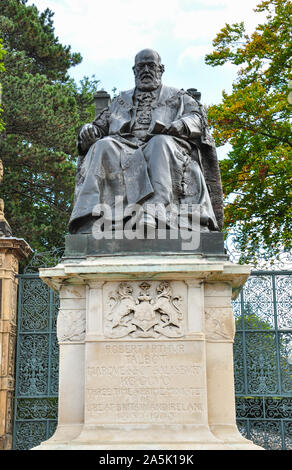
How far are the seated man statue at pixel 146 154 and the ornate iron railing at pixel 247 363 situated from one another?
2.52m

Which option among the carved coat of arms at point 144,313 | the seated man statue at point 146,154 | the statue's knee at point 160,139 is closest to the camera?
the carved coat of arms at point 144,313

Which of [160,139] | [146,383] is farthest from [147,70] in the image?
[146,383]

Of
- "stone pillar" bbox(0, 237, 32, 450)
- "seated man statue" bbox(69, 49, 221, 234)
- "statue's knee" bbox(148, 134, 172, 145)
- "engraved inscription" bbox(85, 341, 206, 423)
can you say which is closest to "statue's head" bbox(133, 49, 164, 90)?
"seated man statue" bbox(69, 49, 221, 234)

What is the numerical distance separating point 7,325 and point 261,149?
300 inches

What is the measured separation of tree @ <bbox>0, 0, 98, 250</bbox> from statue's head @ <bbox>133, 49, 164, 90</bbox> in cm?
929

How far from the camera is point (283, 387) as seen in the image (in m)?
8.08

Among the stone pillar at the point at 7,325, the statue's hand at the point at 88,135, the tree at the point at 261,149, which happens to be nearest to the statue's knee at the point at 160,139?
the statue's hand at the point at 88,135

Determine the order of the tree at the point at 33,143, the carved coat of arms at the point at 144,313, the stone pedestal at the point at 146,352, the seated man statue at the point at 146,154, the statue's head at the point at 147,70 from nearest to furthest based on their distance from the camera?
1. the stone pedestal at the point at 146,352
2. the carved coat of arms at the point at 144,313
3. the seated man statue at the point at 146,154
4. the statue's head at the point at 147,70
5. the tree at the point at 33,143

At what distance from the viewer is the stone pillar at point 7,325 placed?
313 inches

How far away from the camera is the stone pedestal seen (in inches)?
196

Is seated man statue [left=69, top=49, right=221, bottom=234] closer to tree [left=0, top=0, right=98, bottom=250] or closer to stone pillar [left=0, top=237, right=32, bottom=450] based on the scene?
stone pillar [left=0, top=237, right=32, bottom=450]

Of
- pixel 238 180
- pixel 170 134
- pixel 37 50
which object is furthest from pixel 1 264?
pixel 37 50

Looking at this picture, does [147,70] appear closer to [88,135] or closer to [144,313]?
[88,135]

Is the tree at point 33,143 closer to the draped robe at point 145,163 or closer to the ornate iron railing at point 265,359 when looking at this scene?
the ornate iron railing at point 265,359
